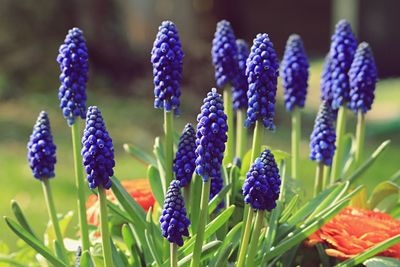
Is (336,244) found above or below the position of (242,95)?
below

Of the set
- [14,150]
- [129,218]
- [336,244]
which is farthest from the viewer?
[14,150]

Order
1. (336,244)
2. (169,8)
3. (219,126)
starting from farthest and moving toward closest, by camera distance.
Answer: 1. (169,8)
2. (336,244)
3. (219,126)

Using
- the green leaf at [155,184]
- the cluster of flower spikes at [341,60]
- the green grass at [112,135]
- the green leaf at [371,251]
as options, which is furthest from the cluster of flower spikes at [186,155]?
the green grass at [112,135]

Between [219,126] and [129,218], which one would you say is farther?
[129,218]

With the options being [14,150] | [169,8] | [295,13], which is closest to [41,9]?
[169,8]

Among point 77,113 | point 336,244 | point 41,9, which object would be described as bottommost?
point 336,244

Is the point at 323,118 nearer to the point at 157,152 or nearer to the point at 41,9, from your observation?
the point at 157,152

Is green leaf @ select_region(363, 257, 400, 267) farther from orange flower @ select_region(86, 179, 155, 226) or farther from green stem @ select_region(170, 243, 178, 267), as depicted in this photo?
orange flower @ select_region(86, 179, 155, 226)

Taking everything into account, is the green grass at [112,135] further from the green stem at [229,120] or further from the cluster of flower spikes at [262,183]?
the cluster of flower spikes at [262,183]
